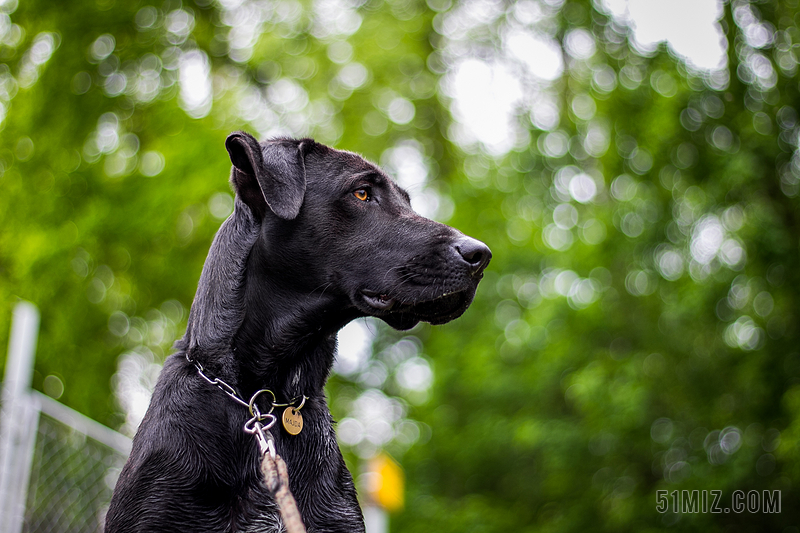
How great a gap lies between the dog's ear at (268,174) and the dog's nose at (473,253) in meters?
0.71

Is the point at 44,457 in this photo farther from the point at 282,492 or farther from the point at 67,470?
the point at 282,492

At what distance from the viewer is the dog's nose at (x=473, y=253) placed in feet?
9.58

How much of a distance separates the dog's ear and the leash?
0.73m

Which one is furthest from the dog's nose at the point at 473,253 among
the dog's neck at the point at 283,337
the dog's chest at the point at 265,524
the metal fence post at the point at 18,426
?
the metal fence post at the point at 18,426

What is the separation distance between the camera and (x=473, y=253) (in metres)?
2.92

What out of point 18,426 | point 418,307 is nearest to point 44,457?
point 18,426

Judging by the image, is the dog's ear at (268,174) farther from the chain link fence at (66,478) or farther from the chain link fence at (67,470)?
the chain link fence at (66,478)

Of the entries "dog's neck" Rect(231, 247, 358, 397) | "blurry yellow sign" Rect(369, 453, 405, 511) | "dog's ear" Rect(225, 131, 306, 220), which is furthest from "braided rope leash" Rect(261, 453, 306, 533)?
"blurry yellow sign" Rect(369, 453, 405, 511)

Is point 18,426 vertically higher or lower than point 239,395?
lower

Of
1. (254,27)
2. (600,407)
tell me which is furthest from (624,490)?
(254,27)

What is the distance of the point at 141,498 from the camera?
101 inches

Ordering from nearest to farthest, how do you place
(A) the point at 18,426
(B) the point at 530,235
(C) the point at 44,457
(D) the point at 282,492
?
1. (D) the point at 282,492
2. (A) the point at 18,426
3. (C) the point at 44,457
4. (B) the point at 530,235

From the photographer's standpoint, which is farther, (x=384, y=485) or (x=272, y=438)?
(x=384, y=485)

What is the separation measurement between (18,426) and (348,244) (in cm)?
368
